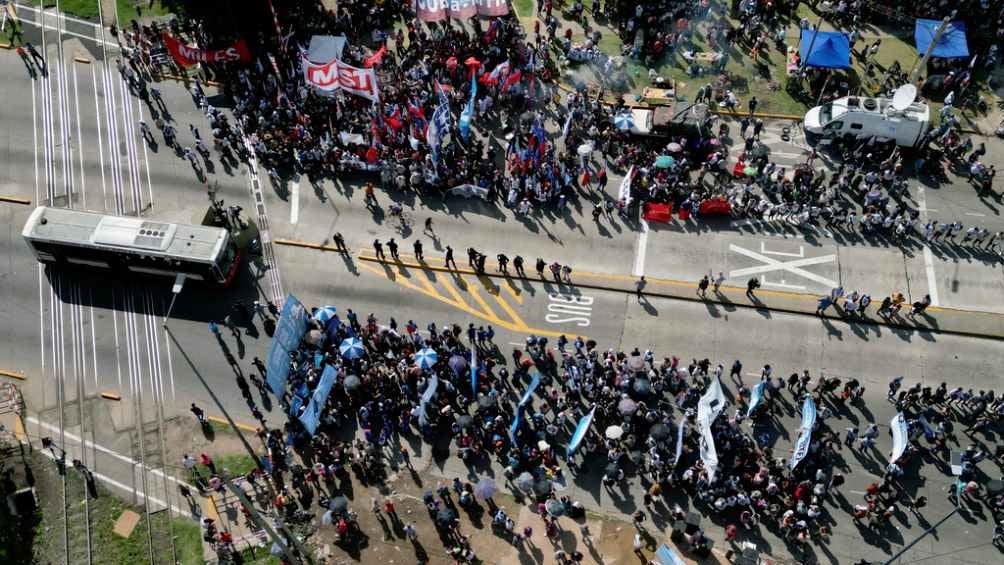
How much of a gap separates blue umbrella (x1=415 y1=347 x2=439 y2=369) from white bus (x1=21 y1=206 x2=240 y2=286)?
11.9m

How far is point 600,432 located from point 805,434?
8.67 meters

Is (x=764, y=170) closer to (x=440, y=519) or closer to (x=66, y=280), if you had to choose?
(x=440, y=519)

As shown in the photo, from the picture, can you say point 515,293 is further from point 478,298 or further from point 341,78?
point 341,78

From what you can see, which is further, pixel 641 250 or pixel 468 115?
pixel 468 115

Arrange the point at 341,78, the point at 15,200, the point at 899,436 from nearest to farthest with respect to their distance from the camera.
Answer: the point at 899,436, the point at 341,78, the point at 15,200

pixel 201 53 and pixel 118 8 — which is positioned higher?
pixel 201 53

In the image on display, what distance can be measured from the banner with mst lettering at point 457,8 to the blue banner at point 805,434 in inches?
1243

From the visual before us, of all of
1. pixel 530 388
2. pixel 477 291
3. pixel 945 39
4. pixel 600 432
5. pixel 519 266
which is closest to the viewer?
pixel 530 388

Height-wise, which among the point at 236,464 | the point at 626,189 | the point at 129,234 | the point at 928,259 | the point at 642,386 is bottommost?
the point at 236,464

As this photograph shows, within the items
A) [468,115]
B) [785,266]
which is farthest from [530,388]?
[468,115]

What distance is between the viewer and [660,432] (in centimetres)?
3394

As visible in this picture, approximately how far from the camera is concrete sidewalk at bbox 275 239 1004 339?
127 ft

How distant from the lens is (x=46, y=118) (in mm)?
50438

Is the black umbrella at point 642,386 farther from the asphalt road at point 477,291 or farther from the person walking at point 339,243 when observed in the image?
the person walking at point 339,243
